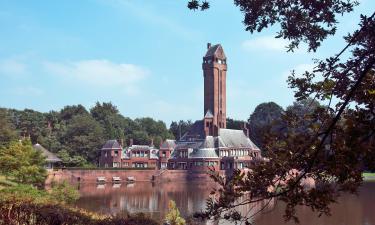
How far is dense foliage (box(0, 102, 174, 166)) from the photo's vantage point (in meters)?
69.8

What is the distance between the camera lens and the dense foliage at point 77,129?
69.8 meters

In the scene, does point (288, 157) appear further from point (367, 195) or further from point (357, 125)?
point (367, 195)

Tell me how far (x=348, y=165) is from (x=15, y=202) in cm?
820

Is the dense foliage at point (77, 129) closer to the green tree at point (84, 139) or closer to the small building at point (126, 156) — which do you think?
the green tree at point (84, 139)

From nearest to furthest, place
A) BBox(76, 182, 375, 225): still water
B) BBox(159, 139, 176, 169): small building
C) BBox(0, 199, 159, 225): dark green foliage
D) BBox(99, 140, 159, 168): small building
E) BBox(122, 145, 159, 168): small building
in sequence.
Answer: BBox(0, 199, 159, 225): dark green foliage → BBox(76, 182, 375, 225): still water → BBox(99, 140, 159, 168): small building → BBox(122, 145, 159, 168): small building → BBox(159, 139, 176, 169): small building

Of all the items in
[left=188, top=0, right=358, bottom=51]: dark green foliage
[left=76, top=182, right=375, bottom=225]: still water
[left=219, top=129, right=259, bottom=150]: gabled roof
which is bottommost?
[left=76, top=182, right=375, bottom=225]: still water

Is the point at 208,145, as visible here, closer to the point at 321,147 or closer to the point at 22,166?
the point at 22,166

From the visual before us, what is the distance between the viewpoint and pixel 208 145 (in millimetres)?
69250

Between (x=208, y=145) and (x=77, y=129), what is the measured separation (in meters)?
22.9

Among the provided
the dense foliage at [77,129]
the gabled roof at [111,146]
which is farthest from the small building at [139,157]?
the dense foliage at [77,129]

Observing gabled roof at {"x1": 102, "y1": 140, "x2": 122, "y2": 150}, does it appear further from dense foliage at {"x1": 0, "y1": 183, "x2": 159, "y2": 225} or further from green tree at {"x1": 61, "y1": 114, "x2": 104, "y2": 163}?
dense foliage at {"x1": 0, "y1": 183, "x2": 159, "y2": 225}

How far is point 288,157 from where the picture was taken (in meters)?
4.21

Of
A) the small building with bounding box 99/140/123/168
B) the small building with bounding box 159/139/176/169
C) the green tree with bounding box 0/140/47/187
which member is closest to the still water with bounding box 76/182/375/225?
the green tree with bounding box 0/140/47/187

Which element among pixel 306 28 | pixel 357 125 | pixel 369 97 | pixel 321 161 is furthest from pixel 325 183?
pixel 306 28
